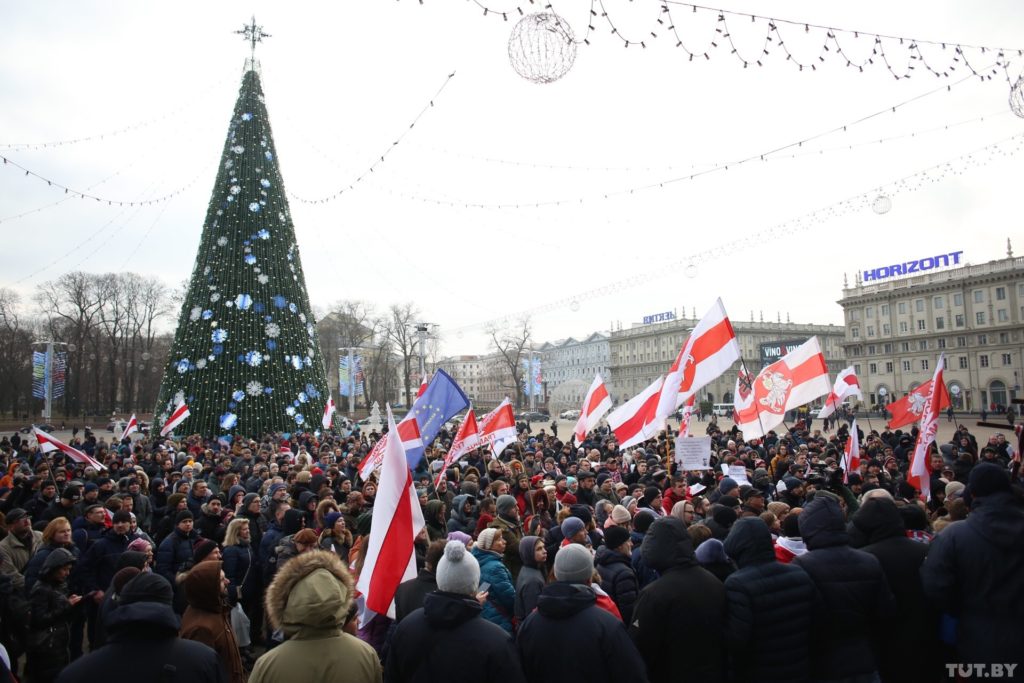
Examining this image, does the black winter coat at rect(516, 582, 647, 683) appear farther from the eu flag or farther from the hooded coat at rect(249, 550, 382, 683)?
the eu flag

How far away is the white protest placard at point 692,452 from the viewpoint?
9.83m

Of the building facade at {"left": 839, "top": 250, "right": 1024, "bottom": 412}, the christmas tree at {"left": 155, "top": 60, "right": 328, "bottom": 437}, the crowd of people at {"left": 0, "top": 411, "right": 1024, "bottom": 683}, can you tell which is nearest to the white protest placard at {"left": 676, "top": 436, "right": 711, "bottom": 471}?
the crowd of people at {"left": 0, "top": 411, "right": 1024, "bottom": 683}

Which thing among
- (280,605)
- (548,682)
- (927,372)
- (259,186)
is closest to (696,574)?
(548,682)

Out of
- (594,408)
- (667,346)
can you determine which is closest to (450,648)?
(594,408)

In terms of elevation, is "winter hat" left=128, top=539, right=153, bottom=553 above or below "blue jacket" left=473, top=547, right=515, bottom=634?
above

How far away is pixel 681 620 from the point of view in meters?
3.54

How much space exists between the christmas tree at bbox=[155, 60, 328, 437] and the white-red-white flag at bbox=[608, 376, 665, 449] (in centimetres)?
1187

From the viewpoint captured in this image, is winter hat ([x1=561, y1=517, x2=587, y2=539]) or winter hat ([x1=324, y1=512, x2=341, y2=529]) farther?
winter hat ([x1=324, y1=512, x2=341, y2=529])

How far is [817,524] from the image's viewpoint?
3797 millimetres

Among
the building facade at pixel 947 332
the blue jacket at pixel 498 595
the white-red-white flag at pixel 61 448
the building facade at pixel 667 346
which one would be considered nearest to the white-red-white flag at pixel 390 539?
the blue jacket at pixel 498 595

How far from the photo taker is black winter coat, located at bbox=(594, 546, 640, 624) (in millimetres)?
4484

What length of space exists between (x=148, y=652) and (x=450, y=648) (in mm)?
1293

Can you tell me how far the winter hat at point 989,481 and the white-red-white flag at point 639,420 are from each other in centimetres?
662

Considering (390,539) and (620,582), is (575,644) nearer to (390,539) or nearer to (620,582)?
(620,582)
